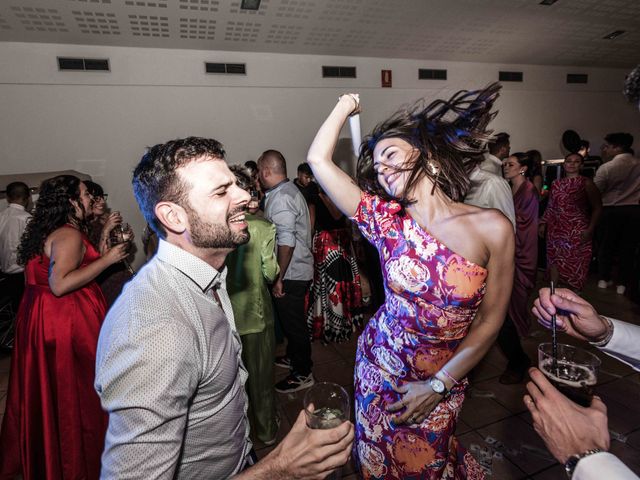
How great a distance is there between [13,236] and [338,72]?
17.2 feet

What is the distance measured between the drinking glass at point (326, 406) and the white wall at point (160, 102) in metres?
5.37

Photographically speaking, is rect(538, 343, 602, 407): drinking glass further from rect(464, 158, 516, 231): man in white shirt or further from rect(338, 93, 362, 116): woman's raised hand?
rect(464, 158, 516, 231): man in white shirt

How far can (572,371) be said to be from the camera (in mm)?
896

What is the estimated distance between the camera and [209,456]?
0.96m

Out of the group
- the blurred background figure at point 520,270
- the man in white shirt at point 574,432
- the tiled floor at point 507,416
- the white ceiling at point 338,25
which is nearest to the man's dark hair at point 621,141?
the white ceiling at point 338,25

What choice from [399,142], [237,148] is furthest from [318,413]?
Answer: [237,148]

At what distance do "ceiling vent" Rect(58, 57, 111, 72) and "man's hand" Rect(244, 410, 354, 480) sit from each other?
19.5 feet

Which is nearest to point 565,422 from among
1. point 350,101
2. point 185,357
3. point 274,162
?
point 185,357

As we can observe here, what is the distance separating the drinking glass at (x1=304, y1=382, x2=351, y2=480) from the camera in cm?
80

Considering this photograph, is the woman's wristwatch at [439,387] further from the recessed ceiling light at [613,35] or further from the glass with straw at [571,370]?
the recessed ceiling light at [613,35]

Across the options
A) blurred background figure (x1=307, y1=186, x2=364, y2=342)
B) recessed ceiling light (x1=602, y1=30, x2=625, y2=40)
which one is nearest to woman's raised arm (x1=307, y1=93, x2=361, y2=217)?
blurred background figure (x1=307, y1=186, x2=364, y2=342)

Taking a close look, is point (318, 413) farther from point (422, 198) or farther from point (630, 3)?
point (630, 3)

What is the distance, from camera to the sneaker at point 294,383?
9.60 ft

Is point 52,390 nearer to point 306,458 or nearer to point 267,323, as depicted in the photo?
point 267,323
